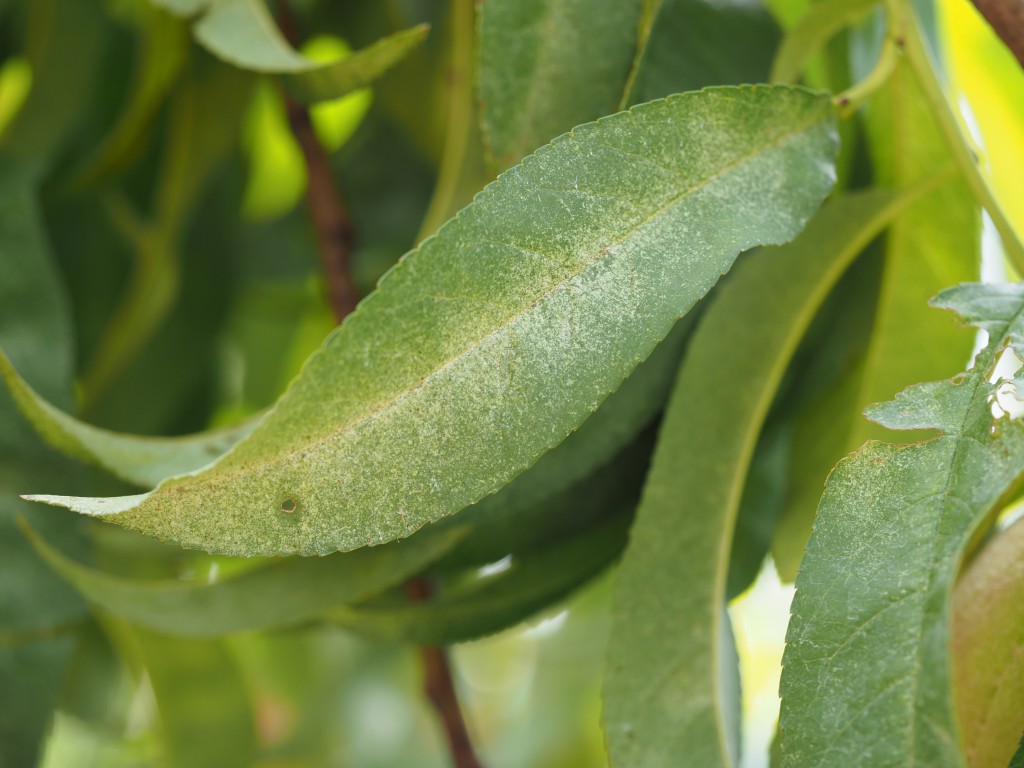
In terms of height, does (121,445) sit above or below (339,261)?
below

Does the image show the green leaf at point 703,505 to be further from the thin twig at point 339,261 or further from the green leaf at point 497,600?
the thin twig at point 339,261

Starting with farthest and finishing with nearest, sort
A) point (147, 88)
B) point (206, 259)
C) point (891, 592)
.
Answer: point (206, 259)
point (147, 88)
point (891, 592)

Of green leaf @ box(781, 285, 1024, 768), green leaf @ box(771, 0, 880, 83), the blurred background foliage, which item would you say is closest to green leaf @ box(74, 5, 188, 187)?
the blurred background foliage

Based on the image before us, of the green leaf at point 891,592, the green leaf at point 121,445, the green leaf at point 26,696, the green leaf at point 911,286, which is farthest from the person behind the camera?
the green leaf at point 26,696

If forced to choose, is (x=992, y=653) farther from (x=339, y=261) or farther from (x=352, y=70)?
(x=339, y=261)

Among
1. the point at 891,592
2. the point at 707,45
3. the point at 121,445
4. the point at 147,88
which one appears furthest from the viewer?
the point at 147,88

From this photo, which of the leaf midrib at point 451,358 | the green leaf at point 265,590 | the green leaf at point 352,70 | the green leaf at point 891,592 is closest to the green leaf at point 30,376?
the green leaf at point 265,590

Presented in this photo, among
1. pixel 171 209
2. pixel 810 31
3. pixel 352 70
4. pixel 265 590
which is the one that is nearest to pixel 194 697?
pixel 265 590
